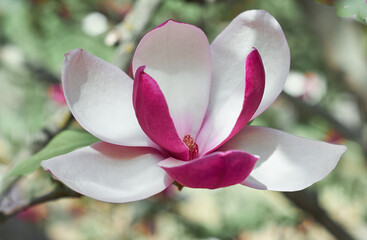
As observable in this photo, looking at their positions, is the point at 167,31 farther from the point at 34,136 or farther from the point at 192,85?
the point at 34,136

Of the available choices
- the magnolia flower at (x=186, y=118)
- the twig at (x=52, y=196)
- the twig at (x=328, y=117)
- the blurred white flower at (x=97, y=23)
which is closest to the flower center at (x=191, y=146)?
the magnolia flower at (x=186, y=118)

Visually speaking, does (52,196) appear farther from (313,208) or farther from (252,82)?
(313,208)

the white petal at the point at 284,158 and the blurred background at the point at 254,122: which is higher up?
the white petal at the point at 284,158

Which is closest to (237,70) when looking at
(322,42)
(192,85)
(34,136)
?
(192,85)

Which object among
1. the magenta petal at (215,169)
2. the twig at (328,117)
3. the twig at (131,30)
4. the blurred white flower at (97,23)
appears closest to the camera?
the magenta petal at (215,169)

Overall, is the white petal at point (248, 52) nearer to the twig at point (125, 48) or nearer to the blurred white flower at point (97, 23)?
the twig at point (125, 48)

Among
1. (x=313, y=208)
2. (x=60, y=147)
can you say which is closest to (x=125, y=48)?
(x=60, y=147)

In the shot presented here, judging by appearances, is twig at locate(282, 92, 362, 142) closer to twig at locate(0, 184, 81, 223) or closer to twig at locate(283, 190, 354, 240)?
twig at locate(283, 190, 354, 240)
